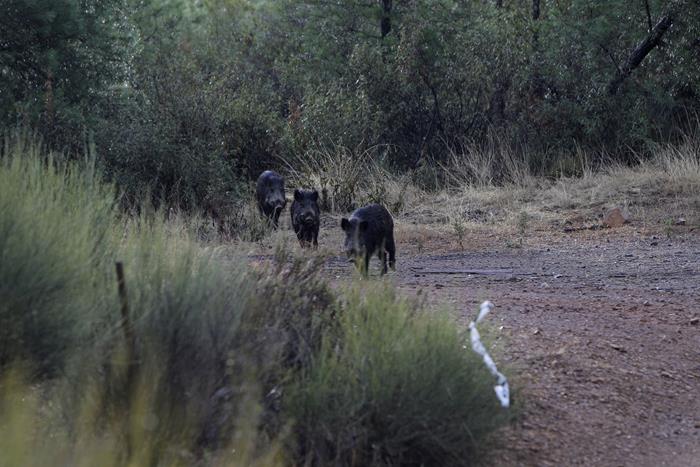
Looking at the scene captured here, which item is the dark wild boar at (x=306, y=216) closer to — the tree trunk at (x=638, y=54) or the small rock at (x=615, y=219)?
the small rock at (x=615, y=219)

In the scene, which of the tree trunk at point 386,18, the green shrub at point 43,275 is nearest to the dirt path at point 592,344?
the green shrub at point 43,275

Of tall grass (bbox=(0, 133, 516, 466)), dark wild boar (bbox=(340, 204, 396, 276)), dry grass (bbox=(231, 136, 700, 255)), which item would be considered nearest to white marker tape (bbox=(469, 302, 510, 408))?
tall grass (bbox=(0, 133, 516, 466))

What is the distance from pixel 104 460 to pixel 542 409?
3.07 m

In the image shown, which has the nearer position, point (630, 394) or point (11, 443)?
point (11, 443)

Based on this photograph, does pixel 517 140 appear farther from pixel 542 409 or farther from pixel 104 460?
pixel 104 460

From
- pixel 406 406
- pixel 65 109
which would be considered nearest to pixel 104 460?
pixel 406 406

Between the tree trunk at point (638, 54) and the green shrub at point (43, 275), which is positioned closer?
the green shrub at point (43, 275)

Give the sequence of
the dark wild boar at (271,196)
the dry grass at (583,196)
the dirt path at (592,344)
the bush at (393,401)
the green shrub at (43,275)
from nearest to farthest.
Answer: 1. the green shrub at (43,275)
2. the bush at (393,401)
3. the dirt path at (592,344)
4. the dark wild boar at (271,196)
5. the dry grass at (583,196)

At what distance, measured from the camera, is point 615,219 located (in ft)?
52.1

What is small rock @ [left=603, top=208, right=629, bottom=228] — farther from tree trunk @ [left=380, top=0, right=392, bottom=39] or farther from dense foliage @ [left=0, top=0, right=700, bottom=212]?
tree trunk @ [left=380, top=0, right=392, bottom=39]

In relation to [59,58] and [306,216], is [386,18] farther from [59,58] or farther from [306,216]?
[306,216]

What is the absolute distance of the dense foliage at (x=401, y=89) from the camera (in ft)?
52.8

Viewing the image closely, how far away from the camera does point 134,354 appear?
5520 millimetres

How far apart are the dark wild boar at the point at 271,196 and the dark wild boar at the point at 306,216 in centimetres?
239
